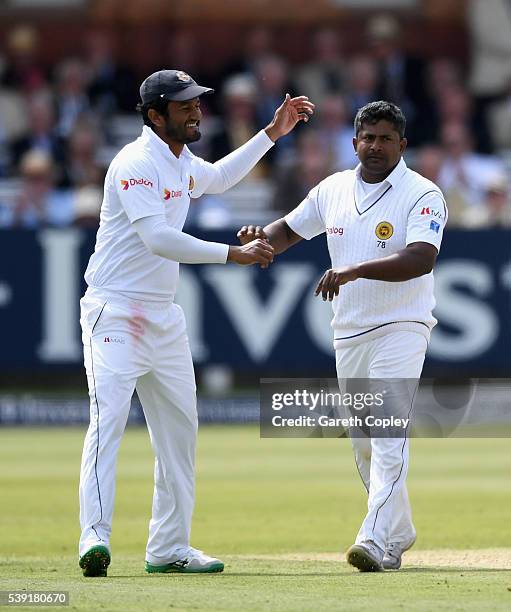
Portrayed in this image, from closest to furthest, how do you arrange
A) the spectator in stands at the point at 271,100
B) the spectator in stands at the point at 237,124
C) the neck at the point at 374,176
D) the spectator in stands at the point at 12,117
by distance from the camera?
the neck at the point at 374,176, the spectator in stands at the point at 237,124, the spectator in stands at the point at 271,100, the spectator in stands at the point at 12,117

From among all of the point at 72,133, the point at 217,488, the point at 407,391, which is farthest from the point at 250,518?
the point at 72,133

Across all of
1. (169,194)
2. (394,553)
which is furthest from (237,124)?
(394,553)

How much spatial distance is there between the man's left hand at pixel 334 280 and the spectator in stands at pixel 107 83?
1173 centimetres

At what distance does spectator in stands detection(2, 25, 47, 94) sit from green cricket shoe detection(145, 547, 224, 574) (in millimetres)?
12074

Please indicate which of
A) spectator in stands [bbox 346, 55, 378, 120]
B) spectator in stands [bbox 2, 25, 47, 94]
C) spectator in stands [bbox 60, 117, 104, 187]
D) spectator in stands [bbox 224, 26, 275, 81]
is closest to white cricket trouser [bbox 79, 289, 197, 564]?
spectator in stands [bbox 60, 117, 104, 187]

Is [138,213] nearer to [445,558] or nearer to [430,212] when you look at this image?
[430,212]

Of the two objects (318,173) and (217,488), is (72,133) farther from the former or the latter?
(217,488)

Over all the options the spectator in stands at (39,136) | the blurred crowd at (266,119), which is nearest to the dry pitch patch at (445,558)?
the blurred crowd at (266,119)

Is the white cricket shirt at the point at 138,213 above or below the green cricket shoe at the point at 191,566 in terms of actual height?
above

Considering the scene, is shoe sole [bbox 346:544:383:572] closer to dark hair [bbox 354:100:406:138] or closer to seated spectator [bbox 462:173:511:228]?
dark hair [bbox 354:100:406:138]

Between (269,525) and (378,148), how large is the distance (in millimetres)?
3021

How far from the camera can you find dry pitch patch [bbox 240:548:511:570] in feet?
23.7

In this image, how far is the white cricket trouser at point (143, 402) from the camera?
22.0ft

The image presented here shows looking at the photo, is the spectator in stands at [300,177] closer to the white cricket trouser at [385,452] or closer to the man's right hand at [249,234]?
the man's right hand at [249,234]
